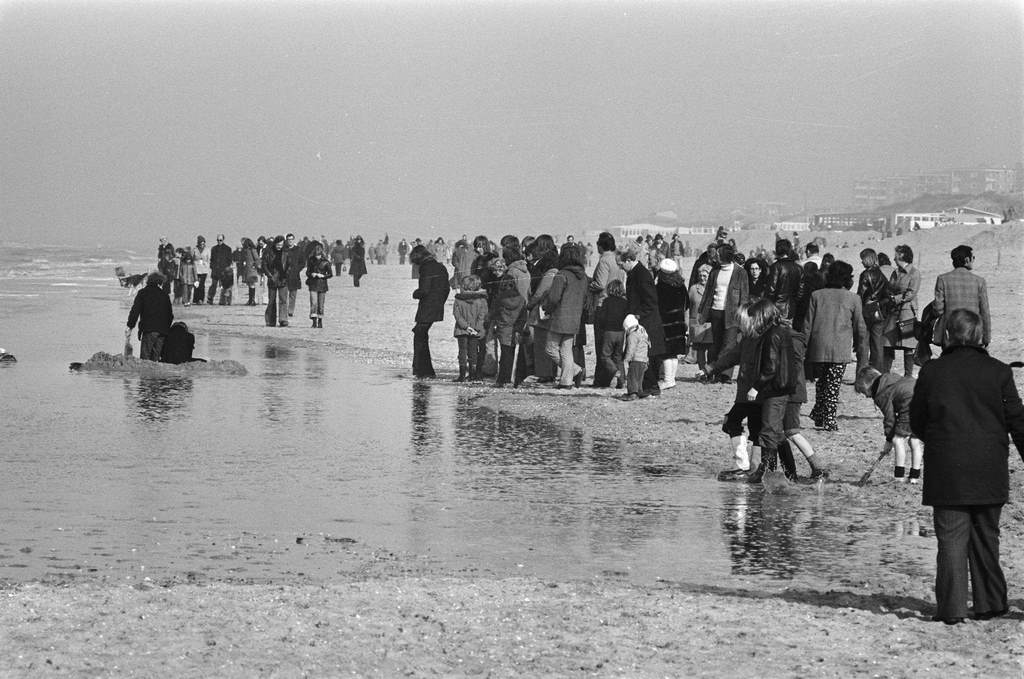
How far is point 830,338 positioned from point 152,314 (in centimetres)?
884

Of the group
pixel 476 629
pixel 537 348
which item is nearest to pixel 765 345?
pixel 476 629

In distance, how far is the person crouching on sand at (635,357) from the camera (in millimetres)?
16641

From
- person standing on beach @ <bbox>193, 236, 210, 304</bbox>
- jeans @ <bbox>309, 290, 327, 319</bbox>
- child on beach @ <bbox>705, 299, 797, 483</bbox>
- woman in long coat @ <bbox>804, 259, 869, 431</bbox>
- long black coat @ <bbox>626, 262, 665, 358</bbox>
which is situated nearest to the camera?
child on beach @ <bbox>705, 299, 797, 483</bbox>

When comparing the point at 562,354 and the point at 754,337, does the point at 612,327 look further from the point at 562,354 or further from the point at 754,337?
the point at 754,337

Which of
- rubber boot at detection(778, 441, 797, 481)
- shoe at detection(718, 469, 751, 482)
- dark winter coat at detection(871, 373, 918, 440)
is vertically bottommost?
shoe at detection(718, 469, 751, 482)

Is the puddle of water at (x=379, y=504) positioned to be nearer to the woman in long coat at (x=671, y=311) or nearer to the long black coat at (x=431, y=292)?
the woman in long coat at (x=671, y=311)

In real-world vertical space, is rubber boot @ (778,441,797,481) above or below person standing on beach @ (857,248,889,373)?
below

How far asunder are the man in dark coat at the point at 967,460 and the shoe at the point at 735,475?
4.23 m

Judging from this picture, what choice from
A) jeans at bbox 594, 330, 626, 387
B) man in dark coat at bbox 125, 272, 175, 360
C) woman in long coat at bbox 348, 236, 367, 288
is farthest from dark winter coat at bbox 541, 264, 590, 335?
woman in long coat at bbox 348, 236, 367, 288

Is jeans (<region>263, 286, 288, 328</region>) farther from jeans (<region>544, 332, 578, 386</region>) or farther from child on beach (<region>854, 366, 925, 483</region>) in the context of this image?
child on beach (<region>854, 366, 925, 483</region>)

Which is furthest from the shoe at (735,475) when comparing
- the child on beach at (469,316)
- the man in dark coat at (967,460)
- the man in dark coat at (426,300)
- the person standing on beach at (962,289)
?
the man in dark coat at (426,300)

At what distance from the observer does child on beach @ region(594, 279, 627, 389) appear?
1742 cm

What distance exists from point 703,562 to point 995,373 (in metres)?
2.14

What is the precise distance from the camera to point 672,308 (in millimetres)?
17344
